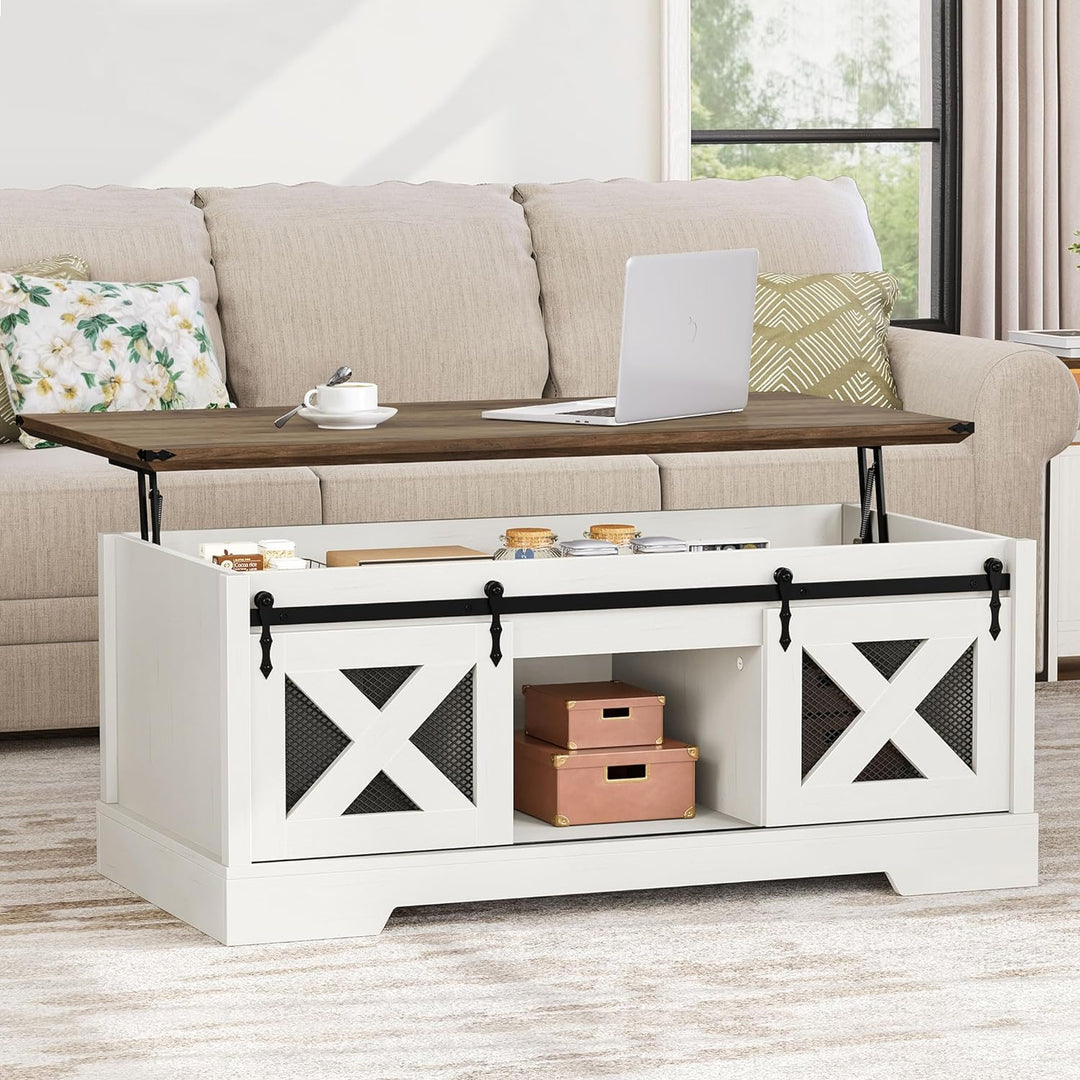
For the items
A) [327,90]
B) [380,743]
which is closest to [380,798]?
[380,743]

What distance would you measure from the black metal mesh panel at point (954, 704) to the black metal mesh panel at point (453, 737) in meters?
0.57

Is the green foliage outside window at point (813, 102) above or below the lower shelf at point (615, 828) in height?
above

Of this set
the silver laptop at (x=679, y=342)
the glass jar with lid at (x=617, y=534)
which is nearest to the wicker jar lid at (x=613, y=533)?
the glass jar with lid at (x=617, y=534)

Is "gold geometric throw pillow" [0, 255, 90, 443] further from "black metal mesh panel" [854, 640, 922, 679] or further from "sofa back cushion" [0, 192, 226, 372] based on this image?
"black metal mesh panel" [854, 640, 922, 679]

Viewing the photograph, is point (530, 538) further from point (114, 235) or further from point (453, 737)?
point (114, 235)

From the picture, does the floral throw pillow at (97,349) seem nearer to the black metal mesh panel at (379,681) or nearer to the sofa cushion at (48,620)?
the sofa cushion at (48,620)

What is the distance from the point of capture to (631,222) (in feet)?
13.0

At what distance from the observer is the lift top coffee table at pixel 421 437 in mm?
2248

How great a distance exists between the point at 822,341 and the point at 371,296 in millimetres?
866

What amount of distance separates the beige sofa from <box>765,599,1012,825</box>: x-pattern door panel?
1.03m

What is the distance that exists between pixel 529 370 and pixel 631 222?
1.30 feet

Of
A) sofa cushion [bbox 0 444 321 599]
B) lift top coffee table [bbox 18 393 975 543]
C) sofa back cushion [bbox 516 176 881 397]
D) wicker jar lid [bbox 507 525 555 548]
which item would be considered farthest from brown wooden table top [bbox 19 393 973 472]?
sofa back cushion [bbox 516 176 881 397]

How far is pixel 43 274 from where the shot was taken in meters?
3.56

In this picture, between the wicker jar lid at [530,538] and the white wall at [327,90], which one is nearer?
the wicker jar lid at [530,538]
